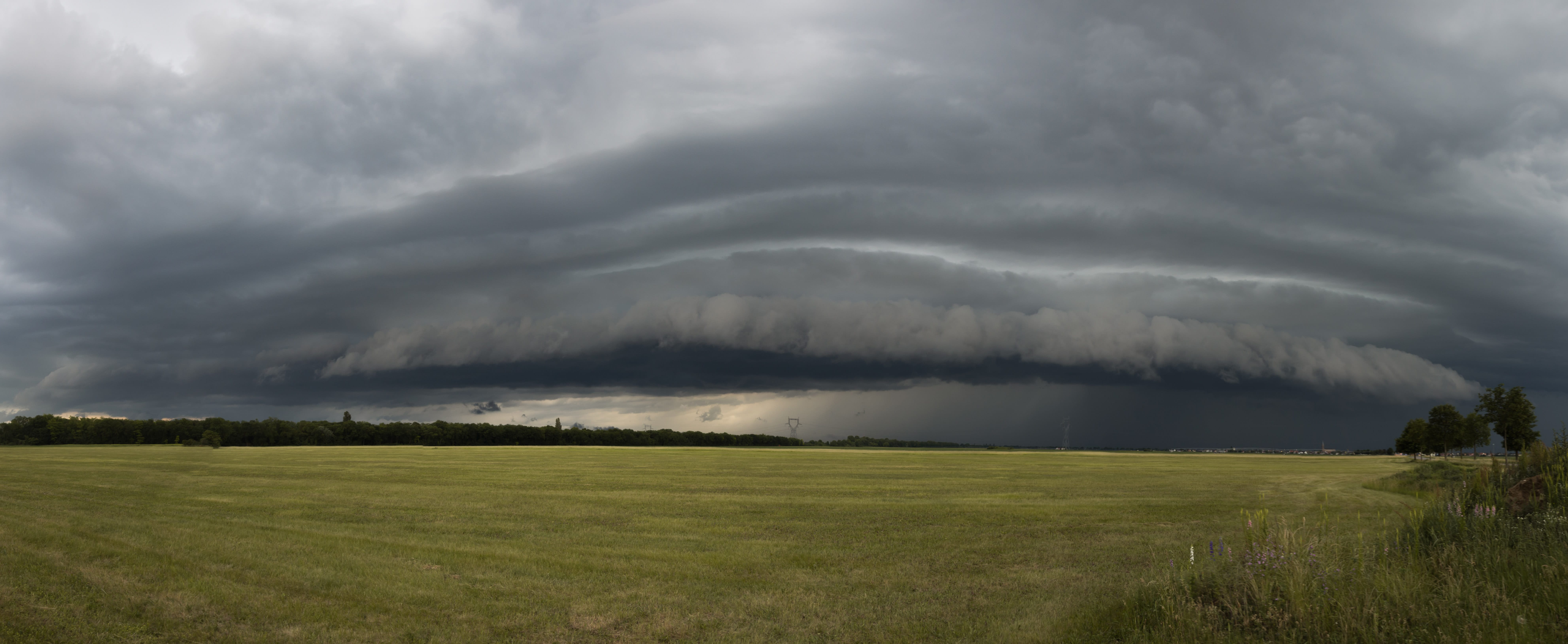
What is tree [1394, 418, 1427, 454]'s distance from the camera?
119 metres

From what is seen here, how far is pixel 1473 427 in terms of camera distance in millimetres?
106750

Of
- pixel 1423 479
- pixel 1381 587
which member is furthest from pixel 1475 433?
pixel 1381 587

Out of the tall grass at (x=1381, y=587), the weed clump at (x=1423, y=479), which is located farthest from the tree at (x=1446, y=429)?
the tall grass at (x=1381, y=587)

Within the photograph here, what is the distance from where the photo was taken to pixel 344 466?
52.2m

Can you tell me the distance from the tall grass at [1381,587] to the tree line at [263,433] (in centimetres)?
11222

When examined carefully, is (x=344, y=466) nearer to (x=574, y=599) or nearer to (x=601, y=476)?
(x=601, y=476)

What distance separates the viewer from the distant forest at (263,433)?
115 m

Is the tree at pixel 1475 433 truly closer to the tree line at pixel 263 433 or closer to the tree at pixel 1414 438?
the tree at pixel 1414 438

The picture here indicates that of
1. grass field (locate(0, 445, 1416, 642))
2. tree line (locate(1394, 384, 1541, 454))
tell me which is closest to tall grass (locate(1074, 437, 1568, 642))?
grass field (locate(0, 445, 1416, 642))

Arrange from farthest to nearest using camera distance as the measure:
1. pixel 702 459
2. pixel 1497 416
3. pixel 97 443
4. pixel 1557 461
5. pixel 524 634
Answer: pixel 97 443
pixel 1497 416
pixel 702 459
pixel 1557 461
pixel 524 634

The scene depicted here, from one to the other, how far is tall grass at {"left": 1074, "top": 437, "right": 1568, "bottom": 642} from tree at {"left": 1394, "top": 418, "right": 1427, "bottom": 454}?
136 m

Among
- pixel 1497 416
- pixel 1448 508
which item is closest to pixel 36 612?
pixel 1448 508

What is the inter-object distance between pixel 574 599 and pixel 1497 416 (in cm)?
11924

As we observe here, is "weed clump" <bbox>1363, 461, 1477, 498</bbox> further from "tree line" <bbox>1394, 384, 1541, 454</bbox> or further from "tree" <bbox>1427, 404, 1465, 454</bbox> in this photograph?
"tree" <bbox>1427, 404, 1465, 454</bbox>
